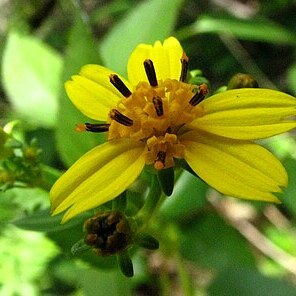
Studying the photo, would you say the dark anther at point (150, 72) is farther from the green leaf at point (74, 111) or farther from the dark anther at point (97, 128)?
the green leaf at point (74, 111)

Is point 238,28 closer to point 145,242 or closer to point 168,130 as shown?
point 168,130

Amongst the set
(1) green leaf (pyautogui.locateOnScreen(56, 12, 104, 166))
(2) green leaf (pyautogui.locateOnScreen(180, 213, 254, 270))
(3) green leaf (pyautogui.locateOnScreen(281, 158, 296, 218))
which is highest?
(1) green leaf (pyautogui.locateOnScreen(56, 12, 104, 166))

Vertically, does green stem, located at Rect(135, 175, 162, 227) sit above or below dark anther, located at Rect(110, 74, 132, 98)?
below

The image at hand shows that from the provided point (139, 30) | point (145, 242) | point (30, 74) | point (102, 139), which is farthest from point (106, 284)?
point (30, 74)

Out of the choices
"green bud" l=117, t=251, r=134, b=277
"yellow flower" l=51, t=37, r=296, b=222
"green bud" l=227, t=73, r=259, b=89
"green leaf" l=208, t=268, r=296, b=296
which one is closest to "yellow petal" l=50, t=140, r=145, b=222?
"yellow flower" l=51, t=37, r=296, b=222

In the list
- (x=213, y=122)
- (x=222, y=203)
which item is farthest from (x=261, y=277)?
(x=222, y=203)

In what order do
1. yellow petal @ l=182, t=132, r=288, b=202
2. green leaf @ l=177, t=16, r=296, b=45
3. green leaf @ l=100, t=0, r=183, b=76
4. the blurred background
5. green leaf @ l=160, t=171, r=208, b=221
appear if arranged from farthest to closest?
green leaf @ l=177, t=16, r=296, b=45
green leaf @ l=100, t=0, r=183, b=76
green leaf @ l=160, t=171, r=208, b=221
the blurred background
yellow petal @ l=182, t=132, r=288, b=202

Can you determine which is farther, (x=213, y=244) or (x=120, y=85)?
(x=213, y=244)

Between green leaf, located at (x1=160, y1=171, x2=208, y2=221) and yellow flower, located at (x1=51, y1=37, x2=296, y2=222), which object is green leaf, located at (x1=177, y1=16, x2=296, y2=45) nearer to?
green leaf, located at (x1=160, y1=171, x2=208, y2=221)
